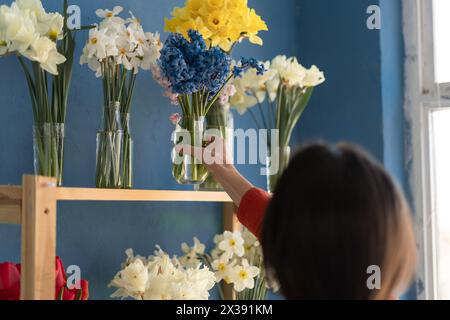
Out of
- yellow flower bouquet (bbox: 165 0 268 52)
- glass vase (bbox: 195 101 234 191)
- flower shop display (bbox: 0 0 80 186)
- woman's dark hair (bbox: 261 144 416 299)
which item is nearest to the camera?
woman's dark hair (bbox: 261 144 416 299)

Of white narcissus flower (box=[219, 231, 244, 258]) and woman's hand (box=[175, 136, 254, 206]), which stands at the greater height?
woman's hand (box=[175, 136, 254, 206])

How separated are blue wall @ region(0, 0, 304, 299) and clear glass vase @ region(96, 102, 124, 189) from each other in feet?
0.52

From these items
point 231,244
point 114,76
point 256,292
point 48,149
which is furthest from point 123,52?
point 256,292

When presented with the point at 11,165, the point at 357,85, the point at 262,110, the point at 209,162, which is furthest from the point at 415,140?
the point at 11,165

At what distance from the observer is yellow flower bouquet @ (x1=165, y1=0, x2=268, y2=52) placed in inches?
63.5

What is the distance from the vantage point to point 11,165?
1.56m

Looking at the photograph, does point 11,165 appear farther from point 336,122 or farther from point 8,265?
point 336,122

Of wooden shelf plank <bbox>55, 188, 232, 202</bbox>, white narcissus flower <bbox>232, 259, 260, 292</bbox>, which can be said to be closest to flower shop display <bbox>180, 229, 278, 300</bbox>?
white narcissus flower <bbox>232, 259, 260, 292</bbox>

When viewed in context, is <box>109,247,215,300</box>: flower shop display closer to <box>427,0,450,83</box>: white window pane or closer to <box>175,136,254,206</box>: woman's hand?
<box>175,136,254,206</box>: woman's hand

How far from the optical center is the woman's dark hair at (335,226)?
930 millimetres

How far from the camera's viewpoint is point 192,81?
1592mm

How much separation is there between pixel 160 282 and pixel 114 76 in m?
0.47

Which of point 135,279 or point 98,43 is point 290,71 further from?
point 135,279
